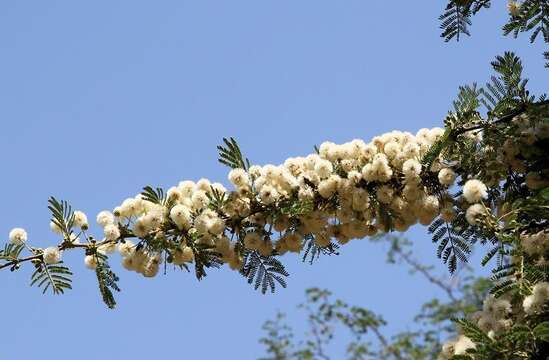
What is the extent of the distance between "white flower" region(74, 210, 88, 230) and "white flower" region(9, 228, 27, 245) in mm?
358

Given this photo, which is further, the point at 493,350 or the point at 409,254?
the point at 409,254

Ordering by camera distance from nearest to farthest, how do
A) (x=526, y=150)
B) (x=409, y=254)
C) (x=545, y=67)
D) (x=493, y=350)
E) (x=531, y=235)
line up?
(x=493, y=350)
(x=531, y=235)
(x=526, y=150)
(x=545, y=67)
(x=409, y=254)

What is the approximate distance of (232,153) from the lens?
6277 mm

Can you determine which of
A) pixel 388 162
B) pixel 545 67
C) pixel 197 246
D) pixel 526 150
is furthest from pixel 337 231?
pixel 545 67

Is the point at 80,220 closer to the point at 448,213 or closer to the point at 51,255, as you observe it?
the point at 51,255

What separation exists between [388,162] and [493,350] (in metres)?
1.73

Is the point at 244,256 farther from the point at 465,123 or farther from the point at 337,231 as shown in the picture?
the point at 465,123

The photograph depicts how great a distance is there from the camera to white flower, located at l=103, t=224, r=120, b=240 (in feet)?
20.0

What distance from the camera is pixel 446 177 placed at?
19.6 feet

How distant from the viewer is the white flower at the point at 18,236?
6.07m

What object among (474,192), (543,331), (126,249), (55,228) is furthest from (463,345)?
(55,228)

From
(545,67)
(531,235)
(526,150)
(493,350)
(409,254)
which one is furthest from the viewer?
(409,254)

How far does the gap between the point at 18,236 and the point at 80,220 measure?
42 centimetres

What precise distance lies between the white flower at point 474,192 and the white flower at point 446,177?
0.30m
